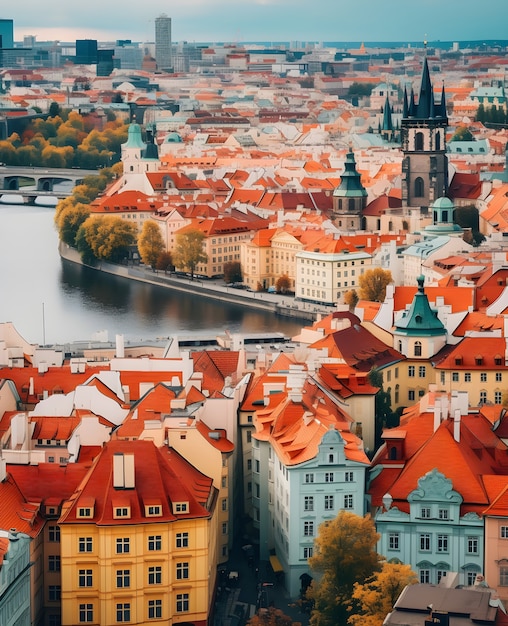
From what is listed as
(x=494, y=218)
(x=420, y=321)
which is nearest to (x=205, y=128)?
Answer: (x=494, y=218)

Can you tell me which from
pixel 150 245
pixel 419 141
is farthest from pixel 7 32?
pixel 150 245

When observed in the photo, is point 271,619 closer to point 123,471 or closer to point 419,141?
point 123,471

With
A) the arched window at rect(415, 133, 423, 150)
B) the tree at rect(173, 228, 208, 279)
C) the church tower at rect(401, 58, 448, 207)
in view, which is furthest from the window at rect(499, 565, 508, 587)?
the arched window at rect(415, 133, 423, 150)

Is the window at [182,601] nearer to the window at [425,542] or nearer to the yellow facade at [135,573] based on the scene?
the yellow facade at [135,573]

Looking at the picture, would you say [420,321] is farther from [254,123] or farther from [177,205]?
[254,123]

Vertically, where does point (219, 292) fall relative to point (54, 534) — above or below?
above

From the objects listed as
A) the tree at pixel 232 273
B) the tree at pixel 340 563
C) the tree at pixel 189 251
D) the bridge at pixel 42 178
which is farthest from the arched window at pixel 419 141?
the tree at pixel 340 563
